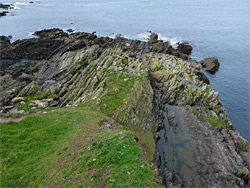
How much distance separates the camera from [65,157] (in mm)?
16500

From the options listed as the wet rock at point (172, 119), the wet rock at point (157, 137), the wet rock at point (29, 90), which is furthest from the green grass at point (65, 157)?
the wet rock at point (29, 90)

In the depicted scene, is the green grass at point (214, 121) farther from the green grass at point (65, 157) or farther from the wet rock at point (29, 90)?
the wet rock at point (29, 90)

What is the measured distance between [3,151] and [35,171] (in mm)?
4800

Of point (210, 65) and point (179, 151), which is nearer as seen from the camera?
point (179, 151)

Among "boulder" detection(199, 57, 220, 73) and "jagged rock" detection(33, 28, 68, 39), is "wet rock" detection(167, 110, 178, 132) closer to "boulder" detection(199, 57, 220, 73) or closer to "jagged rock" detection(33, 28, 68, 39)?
"boulder" detection(199, 57, 220, 73)

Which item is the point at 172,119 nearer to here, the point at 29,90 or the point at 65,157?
the point at 65,157

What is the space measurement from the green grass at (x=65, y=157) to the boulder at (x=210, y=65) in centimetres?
6438

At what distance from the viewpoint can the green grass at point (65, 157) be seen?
13.8 metres

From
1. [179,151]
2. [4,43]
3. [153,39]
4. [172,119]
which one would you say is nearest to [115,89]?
[172,119]

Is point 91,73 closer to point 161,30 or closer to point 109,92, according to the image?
point 109,92

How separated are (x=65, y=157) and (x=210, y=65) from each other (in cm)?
7438

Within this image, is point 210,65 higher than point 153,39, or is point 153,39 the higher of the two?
point 153,39

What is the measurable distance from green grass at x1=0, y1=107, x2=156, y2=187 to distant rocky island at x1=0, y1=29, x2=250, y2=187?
35 cm

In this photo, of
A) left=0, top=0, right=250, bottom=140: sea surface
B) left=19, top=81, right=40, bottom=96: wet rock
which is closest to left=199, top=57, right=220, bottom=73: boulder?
left=0, top=0, right=250, bottom=140: sea surface
